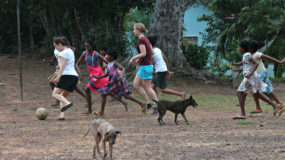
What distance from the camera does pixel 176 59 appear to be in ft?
60.6

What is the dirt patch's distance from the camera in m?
6.01

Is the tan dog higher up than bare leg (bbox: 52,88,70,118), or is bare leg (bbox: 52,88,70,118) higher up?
the tan dog

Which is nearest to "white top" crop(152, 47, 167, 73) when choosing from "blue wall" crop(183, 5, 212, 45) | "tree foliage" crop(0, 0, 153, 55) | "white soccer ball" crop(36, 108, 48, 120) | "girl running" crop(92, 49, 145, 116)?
"girl running" crop(92, 49, 145, 116)

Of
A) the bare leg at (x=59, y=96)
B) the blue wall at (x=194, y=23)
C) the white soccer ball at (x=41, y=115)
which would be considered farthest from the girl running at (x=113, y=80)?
the blue wall at (x=194, y=23)

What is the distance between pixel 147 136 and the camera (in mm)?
7395

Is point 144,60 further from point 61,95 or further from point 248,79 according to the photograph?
point 248,79

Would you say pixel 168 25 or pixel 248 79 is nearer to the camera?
pixel 248 79

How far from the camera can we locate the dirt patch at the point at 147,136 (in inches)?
236

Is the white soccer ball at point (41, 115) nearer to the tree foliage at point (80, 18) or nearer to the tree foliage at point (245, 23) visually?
the tree foliage at point (80, 18)

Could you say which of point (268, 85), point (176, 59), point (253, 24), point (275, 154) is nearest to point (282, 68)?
point (253, 24)

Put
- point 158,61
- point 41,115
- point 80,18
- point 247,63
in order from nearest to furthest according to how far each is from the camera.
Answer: point 247,63 → point 41,115 → point 158,61 → point 80,18

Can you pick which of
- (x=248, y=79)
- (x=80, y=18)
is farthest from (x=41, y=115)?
(x=80, y=18)

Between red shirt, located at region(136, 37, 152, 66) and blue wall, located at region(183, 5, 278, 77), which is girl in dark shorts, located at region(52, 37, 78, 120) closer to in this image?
red shirt, located at region(136, 37, 152, 66)

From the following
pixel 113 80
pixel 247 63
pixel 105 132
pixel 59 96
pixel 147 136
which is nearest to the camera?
pixel 105 132
